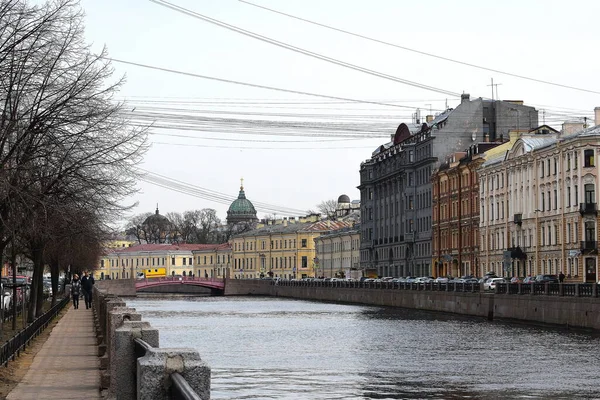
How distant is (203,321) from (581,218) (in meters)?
26.6

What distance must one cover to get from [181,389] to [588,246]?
7335 cm

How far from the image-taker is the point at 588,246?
78812 mm

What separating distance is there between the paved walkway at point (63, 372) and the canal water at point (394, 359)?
134 inches

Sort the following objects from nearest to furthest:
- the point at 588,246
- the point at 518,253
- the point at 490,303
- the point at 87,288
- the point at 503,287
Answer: the point at 87,288
the point at 503,287
the point at 490,303
the point at 588,246
the point at 518,253

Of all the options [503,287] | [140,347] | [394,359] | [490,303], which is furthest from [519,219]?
[140,347]

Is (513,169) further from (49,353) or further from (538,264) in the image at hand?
(49,353)

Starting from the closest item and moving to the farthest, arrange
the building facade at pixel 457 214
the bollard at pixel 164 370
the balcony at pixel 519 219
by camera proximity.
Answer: the bollard at pixel 164 370
the balcony at pixel 519 219
the building facade at pixel 457 214

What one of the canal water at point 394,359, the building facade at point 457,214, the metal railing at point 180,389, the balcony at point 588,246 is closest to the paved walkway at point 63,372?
the canal water at point 394,359

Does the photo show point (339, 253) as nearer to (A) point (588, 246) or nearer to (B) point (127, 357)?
(A) point (588, 246)

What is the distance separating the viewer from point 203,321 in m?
71.4

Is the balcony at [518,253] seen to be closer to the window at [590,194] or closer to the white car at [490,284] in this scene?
the white car at [490,284]

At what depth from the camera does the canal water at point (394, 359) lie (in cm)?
2884

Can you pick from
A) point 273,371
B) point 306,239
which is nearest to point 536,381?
point 273,371

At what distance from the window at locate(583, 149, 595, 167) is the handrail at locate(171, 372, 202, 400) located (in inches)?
2873
